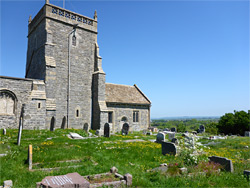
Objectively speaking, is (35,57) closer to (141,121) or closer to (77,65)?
(77,65)

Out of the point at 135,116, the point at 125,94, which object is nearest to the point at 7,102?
the point at 125,94

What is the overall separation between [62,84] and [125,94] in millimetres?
9954

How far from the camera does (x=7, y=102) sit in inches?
689

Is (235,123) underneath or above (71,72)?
underneath

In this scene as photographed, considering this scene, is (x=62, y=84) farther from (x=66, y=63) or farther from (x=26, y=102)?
(x=26, y=102)

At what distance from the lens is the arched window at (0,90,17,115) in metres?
17.2

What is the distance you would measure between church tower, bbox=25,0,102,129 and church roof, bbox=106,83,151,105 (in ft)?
8.51

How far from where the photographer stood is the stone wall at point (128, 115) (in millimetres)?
24891

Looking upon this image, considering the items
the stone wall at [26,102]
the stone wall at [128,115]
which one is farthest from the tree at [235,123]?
the stone wall at [26,102]

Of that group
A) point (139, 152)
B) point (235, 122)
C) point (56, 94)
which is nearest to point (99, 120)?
point (56, 94)

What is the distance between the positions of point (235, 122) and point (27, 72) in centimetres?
3632

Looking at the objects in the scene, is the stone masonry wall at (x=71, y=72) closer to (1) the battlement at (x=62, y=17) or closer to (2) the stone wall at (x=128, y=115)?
(1) the battlement at (x=62, y=17)

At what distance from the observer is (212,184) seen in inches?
236

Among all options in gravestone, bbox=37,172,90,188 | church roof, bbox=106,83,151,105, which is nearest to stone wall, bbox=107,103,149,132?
church roof, bbox=106,83,151,105
